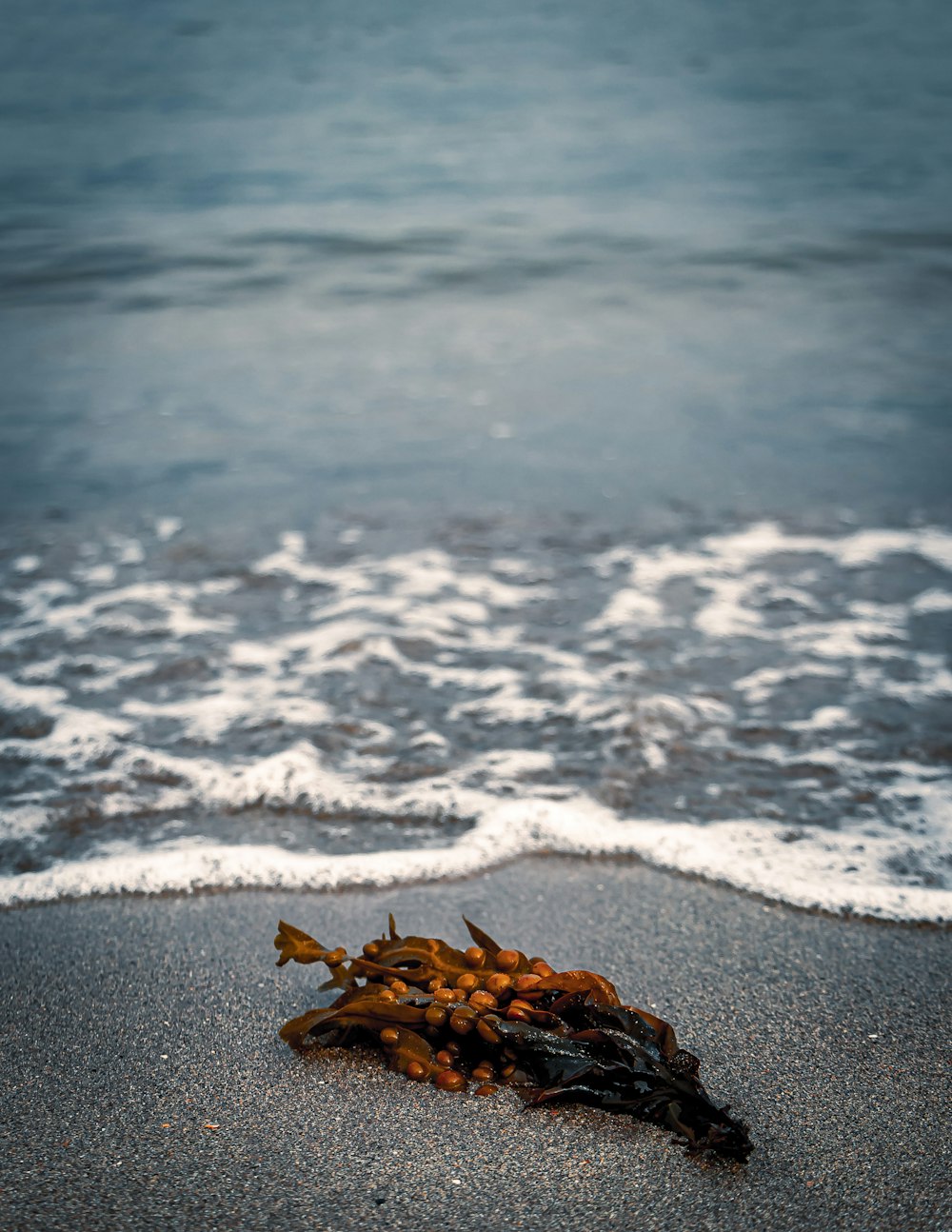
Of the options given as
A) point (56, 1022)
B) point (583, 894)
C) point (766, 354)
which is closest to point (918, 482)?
point (766, 354)

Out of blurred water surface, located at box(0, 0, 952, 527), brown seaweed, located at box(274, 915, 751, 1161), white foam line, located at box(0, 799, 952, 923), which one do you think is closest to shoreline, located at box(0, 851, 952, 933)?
white foam line, located at box(0, 799, 952, 923)

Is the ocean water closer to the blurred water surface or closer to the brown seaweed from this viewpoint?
the blurred water surface

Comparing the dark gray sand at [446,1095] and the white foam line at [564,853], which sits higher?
the dark gray sand at [446,1095]

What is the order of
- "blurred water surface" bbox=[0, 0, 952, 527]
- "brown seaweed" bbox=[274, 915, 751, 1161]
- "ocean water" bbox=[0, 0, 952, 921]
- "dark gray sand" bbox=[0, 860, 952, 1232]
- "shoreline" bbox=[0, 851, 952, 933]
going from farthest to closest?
"blurred water surface" bbox=[0, 0, 952, 527] → "ocean water" bbox=[0, 0, 952, 921] → "shoreline" bbox=[0, 851, 952, 933] → "brown seaweed" bbox=[274, 915, 751, 1161] → "dark gray sand" bbox=[0, 860, 952, 1232]

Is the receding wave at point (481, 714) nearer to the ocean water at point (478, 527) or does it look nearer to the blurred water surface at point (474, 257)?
the ocean water at point (478, 527)

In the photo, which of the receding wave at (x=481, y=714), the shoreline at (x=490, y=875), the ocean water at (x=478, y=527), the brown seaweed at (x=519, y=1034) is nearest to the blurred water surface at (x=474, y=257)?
the ocean water at (x=478, y=527)

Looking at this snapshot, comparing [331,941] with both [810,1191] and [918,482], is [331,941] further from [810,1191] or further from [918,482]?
[918,482]
